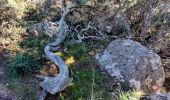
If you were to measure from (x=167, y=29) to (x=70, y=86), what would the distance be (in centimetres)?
394

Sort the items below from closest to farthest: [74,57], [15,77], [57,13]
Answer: [15,77]
[74,57]
[57,13]

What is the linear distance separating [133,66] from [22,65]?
3051mm

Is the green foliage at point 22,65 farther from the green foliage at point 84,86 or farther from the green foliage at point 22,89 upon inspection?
the green foliage at point 84,86

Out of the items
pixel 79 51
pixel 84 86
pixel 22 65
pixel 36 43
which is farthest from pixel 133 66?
pixel 36 43

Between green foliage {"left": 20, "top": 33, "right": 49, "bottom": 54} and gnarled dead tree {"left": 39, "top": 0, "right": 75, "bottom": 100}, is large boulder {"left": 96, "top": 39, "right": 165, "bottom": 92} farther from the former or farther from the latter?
green foliage {"left": 20, "top": 33, "right": 49, "bottom": 54}

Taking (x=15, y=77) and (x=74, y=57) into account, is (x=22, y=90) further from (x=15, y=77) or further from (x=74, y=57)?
(x=74, y=57)

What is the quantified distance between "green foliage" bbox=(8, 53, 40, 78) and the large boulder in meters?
1.92

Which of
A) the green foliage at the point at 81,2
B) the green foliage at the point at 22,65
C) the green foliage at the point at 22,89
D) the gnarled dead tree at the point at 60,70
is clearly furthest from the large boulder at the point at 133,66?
the green foliage at the point at 22,89

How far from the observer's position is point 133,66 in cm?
912

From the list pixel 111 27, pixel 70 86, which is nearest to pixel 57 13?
pixel 111 27

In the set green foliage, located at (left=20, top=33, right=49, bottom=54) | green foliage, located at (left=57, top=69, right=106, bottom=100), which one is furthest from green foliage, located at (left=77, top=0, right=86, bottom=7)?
green foliage, located at (left=57, top=69, right=106, bottom=100)

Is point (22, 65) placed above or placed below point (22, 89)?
above

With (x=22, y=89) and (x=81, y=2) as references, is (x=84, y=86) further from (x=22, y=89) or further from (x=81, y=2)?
(x=81, y=2)

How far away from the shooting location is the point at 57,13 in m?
12.3
